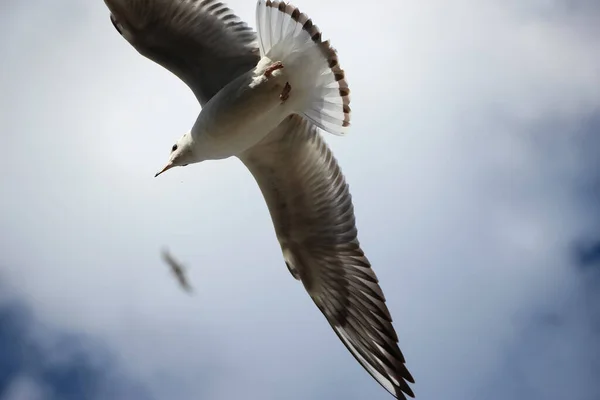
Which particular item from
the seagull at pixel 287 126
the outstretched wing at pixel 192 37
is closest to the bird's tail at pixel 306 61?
the seagull at pixel 287 126

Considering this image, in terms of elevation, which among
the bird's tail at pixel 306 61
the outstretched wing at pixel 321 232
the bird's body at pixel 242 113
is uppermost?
the bird's tail at pixel 306 61

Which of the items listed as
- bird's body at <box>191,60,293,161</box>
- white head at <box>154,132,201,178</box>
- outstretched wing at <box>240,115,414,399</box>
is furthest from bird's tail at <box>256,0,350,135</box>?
white head at <box>154,132,201,178</box>

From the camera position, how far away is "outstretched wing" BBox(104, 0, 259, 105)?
18.0 ft

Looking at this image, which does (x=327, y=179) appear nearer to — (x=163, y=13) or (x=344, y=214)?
(x=344, y=214)

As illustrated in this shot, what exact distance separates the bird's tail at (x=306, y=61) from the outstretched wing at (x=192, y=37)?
0.26 metres

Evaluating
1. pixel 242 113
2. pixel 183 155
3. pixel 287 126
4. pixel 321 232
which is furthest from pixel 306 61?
pixel 321 232

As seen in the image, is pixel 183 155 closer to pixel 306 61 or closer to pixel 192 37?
pixel 192 37

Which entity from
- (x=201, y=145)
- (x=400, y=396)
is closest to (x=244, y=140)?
(x=201, y=145)

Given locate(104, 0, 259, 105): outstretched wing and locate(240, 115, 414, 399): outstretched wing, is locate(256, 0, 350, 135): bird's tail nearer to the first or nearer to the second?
locate(104, 0, 259, 105): outstretched wing

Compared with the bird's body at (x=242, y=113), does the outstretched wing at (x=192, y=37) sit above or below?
above

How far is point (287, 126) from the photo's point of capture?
6000 mm

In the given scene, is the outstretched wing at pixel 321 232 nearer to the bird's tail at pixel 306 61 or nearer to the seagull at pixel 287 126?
the seagull at pixel 287 126

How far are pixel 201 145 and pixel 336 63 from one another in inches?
40.8

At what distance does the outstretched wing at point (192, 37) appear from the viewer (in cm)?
548
